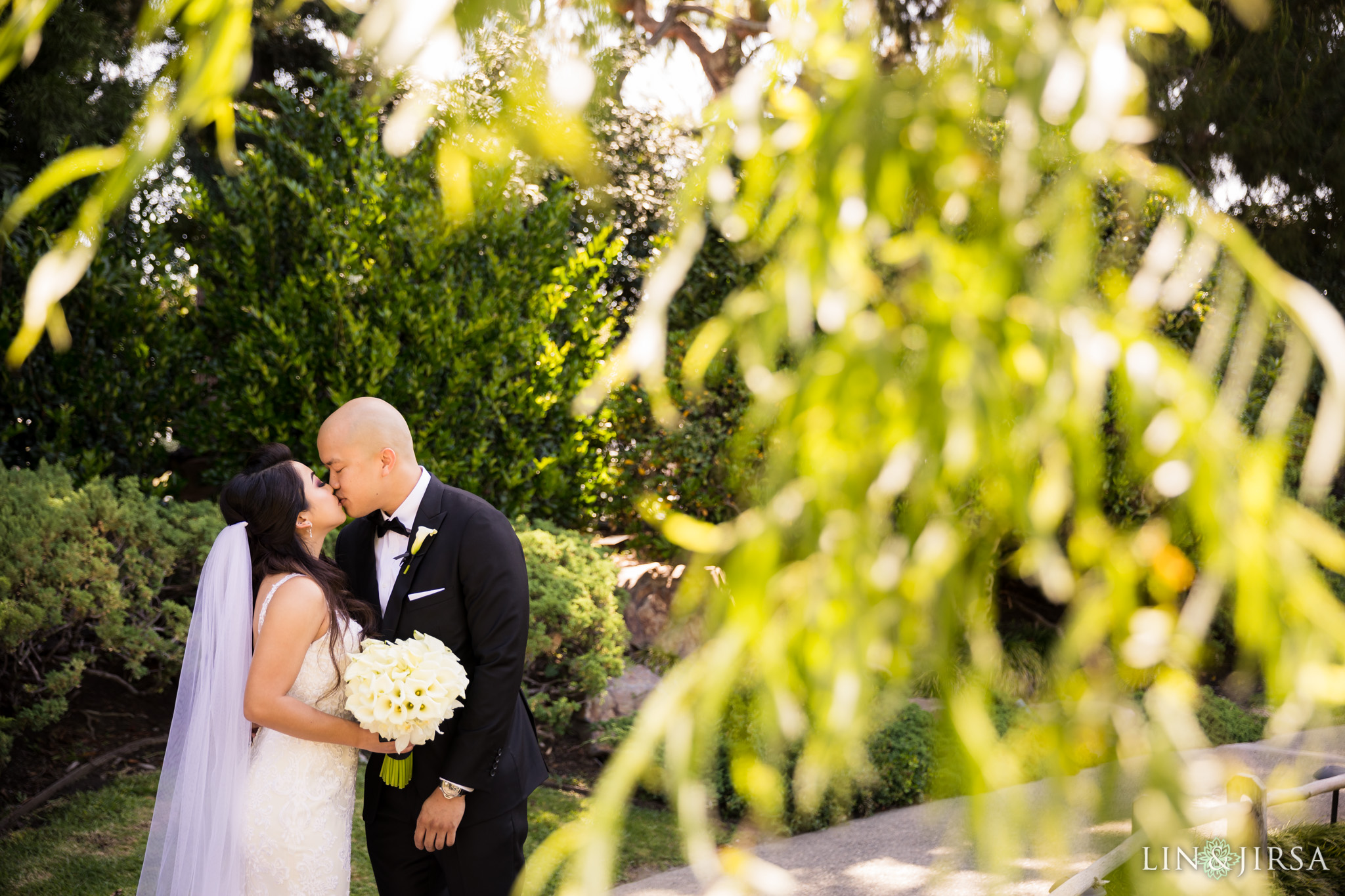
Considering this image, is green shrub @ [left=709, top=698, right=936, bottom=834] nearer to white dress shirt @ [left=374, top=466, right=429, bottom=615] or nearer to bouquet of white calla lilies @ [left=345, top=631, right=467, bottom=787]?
white dress shirt @ [left=374, top=466, right=429, bottom=615]

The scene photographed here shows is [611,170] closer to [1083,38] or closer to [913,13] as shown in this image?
[913,13]

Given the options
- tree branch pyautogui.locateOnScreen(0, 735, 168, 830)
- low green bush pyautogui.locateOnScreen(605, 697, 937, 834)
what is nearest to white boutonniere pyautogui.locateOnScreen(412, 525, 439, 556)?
low green bush pyautogui.locateOnScreen(605, 697, 937, 834)

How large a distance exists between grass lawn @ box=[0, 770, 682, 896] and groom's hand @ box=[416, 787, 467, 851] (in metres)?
2.40

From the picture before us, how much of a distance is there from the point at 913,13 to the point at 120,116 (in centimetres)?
653

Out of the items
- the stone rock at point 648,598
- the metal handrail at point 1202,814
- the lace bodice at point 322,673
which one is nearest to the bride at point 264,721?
the lace bodice at point 322,673

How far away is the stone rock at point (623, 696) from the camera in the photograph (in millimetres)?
7801

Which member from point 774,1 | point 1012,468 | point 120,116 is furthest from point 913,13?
point 120,116

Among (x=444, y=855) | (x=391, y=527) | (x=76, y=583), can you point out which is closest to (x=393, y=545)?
(x=391, y=527)

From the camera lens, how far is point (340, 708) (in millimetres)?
3385

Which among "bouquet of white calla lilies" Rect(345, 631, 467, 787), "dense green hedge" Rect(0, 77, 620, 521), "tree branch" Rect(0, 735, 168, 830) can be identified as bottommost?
"tree branch" Rect(0, 735, 168, 830)

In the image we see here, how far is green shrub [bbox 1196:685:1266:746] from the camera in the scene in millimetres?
8836

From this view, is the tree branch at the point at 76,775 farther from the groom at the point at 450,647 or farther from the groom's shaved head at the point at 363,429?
the groom's shaved head at the point at 363,429

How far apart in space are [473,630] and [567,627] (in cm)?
354

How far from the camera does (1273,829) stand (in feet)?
18.9
